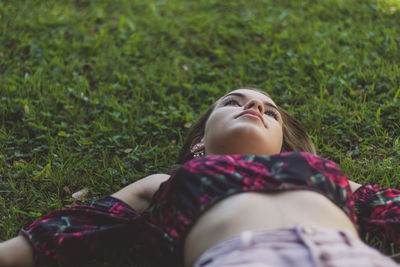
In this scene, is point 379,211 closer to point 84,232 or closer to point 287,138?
point 287,138

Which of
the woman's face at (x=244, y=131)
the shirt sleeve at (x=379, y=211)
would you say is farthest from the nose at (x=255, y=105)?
the shirt sleeve at (x=379, y=211)

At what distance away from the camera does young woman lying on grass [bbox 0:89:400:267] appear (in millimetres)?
1819

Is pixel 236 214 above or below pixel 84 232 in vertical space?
above

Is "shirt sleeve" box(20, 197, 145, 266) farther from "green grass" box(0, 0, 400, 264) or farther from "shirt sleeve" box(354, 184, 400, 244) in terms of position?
"shirt sleeve" box(354, 184, 400, 244)

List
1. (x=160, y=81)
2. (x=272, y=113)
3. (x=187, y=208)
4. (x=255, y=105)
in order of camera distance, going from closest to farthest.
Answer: (x=187, y=208), (x=255, y=105), (x=272, y=113), (x=160, y=81)

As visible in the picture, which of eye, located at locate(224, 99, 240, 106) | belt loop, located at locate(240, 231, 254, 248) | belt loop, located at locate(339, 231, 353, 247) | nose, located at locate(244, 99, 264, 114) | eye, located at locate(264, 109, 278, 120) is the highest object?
nose, located at locate(244, 99, 264, 114)

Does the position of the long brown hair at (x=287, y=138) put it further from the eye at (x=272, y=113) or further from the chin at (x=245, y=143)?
the chin at (x=245, y=143)

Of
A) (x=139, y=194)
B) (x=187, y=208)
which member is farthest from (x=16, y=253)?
(x=187, y=208)

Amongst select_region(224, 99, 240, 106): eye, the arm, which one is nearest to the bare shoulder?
the arm

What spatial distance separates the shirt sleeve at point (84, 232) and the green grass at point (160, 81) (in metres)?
0.43

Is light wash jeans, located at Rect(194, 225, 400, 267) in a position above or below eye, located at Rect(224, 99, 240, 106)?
below

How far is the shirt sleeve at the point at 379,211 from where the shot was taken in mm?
2398

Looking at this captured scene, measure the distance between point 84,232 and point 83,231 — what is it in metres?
0.01

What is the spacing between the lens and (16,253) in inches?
88.9
